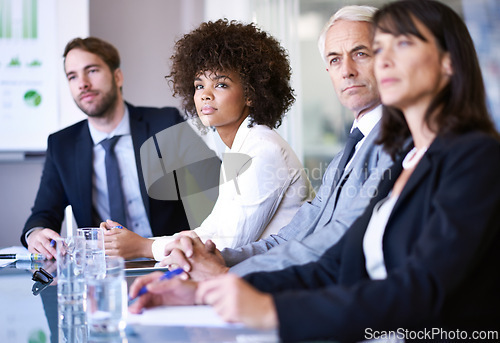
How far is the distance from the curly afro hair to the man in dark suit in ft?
2.29

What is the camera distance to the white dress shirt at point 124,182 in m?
2.88

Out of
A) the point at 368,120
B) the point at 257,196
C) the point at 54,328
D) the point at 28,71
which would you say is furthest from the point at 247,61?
the point at 28,71

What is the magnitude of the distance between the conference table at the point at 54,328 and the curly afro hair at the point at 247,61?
44.0 inches

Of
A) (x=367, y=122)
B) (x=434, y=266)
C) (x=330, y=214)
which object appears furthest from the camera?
(x=367, y=122)

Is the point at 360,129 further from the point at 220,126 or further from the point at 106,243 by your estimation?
the point at 106,243

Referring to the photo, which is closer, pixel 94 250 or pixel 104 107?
pixel 94 250

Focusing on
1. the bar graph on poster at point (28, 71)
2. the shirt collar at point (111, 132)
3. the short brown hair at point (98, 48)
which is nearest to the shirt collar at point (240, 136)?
the shirt collar at point (111, 132)

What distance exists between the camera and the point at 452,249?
858 millimetres

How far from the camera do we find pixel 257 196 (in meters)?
1.89

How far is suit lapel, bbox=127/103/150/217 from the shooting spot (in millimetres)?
2850

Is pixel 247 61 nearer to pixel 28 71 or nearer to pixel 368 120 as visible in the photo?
pixel 368 120

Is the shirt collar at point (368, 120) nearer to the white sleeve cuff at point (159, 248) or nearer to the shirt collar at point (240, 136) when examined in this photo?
the shirt collar at point (240, 136)

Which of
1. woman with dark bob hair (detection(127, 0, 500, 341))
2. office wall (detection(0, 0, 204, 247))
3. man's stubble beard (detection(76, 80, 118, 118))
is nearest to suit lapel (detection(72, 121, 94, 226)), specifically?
man's stubble beard (detection(76, 80, 118, 118))

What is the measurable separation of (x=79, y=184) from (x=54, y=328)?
182 cm
